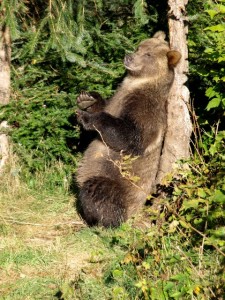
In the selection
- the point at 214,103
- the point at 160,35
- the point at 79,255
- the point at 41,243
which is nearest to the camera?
the point at 79,255

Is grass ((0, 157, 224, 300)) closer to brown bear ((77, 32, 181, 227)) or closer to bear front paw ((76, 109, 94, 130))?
brown bear ((77, 32, 181, 227))

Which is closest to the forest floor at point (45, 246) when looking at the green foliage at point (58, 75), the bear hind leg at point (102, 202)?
the bear hind leg at point (102, 202)

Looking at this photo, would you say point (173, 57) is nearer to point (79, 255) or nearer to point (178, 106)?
point (178, 106)

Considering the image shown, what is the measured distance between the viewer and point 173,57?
6297mm

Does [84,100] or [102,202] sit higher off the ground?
[84,100]

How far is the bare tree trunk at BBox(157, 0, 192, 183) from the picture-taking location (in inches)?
242

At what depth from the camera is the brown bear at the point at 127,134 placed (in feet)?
20.5

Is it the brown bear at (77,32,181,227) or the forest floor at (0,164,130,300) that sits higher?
the brown bear at (77,32,181,227)

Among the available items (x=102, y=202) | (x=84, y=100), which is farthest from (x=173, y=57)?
(x=102, y=202)

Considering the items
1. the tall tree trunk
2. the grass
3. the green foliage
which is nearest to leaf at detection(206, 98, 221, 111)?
the grass

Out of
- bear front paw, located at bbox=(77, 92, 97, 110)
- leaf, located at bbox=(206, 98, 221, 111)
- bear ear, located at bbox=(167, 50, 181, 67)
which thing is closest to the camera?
leaf, located at bbox=(206, 98, 221, 111)

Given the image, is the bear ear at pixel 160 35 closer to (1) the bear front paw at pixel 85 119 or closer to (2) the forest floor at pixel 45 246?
(1) the bear front paw at pixel 85 119

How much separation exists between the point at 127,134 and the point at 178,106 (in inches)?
27.0

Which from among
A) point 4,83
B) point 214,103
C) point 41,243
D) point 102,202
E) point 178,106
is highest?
point 214,103
